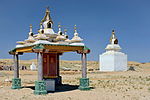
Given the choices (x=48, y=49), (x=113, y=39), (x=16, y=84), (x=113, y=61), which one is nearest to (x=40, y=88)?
(x=48, y=49)

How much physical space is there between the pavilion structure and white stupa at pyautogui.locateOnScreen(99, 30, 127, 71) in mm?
21029

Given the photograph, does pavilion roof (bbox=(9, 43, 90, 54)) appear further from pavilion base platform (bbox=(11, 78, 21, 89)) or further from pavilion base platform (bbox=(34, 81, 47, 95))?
pavilion base platform (bbox=(11, 78, 21, 89))

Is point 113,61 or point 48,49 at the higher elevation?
point 48,49

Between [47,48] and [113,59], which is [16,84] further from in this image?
[113,59]

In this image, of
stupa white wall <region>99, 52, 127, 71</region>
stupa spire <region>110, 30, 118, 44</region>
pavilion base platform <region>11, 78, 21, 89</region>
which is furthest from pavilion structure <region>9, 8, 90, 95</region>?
stupa spire <region>110, 30, 118, 44</region>

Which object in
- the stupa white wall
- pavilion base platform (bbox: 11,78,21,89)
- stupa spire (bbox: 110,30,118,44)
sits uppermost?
stupa spire (bbox: 110,30,118,44)

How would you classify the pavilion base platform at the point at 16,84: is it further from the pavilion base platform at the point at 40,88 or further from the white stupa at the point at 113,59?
the white stupa at the point at 113,59

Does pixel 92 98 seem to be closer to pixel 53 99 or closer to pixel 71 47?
pixel 53 99

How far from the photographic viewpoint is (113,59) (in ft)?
132

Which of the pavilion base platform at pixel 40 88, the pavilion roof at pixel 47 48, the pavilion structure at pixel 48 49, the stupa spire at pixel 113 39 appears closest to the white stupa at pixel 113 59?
the stupa spire at pixel 113 39

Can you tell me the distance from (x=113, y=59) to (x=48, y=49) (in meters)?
25.3

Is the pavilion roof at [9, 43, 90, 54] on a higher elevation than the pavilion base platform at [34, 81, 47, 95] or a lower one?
higher

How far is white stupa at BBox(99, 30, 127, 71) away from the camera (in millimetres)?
40438

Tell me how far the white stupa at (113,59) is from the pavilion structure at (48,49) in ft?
69.0
